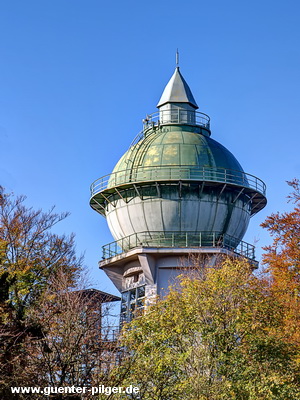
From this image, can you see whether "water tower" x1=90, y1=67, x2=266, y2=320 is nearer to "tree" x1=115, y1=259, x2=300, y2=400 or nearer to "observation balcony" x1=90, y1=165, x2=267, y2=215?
"observation balcony" x1=90, y1=165, x2=267, y2=215

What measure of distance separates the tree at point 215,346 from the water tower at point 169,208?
538 inches

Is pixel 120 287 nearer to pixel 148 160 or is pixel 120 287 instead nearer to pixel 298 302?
pixel 148 160

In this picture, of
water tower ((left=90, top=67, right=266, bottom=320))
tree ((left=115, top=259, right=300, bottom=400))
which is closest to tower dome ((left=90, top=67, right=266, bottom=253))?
water tower ((left=90, top=67, right=266, bottom=320))

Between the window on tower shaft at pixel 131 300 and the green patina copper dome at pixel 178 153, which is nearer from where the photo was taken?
the window on tower shaft at pixel 131 300

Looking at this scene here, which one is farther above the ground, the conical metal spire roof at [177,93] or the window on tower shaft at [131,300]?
the conical metal spire roof at [177,93]

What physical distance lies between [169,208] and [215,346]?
1772cm

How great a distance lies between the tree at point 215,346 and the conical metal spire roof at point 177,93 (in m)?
21.3

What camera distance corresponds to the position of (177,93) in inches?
2060

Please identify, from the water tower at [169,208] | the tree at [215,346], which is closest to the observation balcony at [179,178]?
the water tower at [169,208]

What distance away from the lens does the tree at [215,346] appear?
2805 cm

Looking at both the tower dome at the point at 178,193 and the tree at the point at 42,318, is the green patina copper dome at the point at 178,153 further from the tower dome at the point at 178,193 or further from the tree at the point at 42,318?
the tree at the point at 42,318

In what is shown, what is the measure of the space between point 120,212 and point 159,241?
325 cm

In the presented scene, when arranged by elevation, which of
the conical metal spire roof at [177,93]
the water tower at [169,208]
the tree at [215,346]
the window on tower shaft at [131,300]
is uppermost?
the conical metal spire roof at [177,93]

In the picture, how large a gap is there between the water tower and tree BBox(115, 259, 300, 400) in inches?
538
